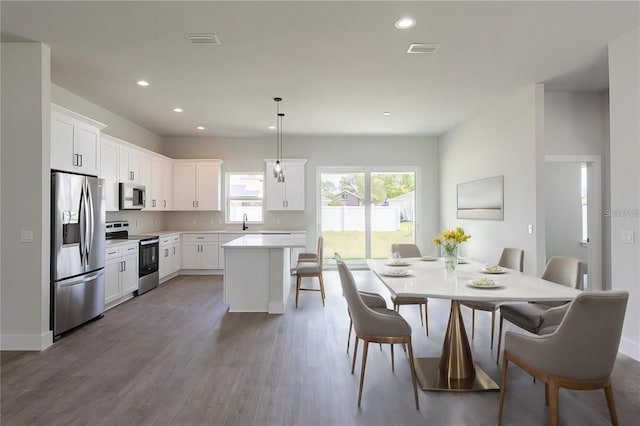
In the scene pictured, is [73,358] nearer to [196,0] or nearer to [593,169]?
[196,0]

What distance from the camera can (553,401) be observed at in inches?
70.9

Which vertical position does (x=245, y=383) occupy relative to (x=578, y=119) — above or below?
below

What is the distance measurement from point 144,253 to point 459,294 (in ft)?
16.0

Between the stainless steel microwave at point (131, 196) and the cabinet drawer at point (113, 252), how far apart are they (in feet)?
3.09

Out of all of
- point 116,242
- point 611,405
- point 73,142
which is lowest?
A: point 611,405

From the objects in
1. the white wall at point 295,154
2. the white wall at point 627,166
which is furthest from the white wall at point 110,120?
the white wall at point 627,166

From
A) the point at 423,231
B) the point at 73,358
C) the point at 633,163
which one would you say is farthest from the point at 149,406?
the point at 423,231

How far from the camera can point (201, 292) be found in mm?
5441

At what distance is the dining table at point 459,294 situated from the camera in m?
2.23

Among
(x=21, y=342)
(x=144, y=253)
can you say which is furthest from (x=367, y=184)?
(x=21, y=342)

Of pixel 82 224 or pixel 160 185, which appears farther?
pixel 160 185

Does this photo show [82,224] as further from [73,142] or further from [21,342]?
[21,342]

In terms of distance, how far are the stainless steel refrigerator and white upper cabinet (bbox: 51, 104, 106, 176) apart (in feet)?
0.51

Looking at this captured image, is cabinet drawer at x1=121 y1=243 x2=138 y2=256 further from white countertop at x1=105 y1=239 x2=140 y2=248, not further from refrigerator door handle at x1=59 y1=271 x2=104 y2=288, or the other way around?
refrigerator door handle at x1=59 y1=271 x2=104 y2=288
